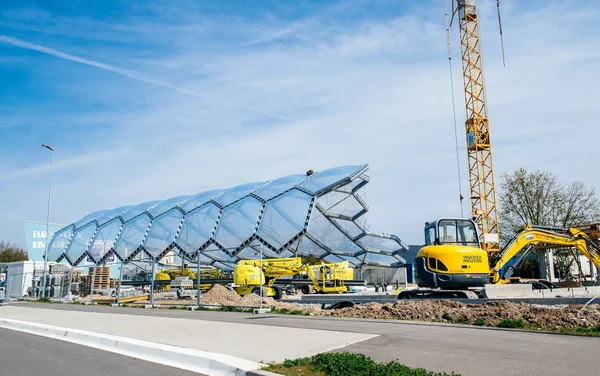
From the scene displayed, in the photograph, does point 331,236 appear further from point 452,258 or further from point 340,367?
point 340,367

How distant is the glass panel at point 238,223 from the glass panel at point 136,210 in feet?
51.2

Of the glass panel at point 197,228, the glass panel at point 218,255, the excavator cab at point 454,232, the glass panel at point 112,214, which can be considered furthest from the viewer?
the glass panel at point 112,214

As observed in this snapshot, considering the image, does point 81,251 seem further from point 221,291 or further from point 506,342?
point 506,342

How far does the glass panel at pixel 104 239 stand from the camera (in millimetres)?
60719

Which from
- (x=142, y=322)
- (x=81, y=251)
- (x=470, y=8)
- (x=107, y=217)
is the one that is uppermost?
(x=470, y=8)

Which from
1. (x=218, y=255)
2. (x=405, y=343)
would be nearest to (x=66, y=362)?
(x=405, y=343)

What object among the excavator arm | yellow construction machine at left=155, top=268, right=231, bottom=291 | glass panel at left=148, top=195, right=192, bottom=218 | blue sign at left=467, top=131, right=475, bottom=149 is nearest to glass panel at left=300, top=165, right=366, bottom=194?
yellow construction machine at left=155, top=268, right=231, bottom=291

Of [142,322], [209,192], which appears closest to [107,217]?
[209,192]

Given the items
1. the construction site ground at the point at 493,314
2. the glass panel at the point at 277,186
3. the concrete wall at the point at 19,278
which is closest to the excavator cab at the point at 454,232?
the construction site ground at the point at 493,314

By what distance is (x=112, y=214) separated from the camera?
65.8m

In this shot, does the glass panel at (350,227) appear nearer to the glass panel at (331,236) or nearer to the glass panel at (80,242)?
the glass panel at (331,236)

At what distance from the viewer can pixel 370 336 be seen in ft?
29.7

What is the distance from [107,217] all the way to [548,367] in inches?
2600

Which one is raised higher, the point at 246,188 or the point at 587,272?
the point at 246,188
